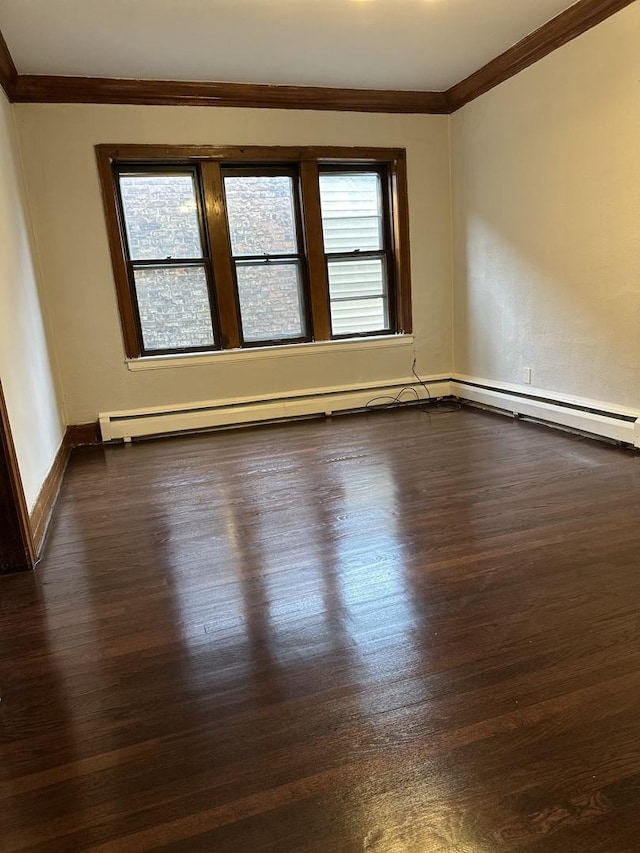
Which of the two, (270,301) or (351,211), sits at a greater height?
(351,211)

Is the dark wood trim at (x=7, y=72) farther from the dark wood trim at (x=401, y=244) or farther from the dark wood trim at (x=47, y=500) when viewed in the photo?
the dark wood trim at (x=401, y=244)

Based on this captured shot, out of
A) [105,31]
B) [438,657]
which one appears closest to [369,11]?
[105,31]

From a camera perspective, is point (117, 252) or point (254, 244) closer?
point (117, 252)

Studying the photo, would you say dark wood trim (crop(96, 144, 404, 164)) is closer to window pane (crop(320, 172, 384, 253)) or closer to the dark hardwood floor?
window pane (crop(320, 172, 384, 253))

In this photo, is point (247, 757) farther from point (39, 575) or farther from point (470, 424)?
point (470, 424)

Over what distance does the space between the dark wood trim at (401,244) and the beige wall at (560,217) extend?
0.47m

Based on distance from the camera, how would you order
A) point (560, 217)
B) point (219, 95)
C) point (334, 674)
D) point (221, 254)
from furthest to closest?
point (221, 254)
point (219, 95)
point (560, 217)
point (334, 674)

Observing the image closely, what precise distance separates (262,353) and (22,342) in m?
1.93

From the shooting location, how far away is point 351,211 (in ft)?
15.4

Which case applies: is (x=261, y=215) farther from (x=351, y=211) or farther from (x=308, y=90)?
(x=308, y=90)

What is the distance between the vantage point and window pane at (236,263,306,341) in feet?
14.9

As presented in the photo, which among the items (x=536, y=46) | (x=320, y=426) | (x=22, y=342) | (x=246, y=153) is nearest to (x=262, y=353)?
(x=320, y=426)

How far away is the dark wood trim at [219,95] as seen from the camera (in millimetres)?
3770

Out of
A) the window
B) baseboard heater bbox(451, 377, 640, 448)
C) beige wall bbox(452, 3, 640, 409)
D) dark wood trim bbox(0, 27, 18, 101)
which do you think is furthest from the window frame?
dark wood trim bbox(0, 27, 18, 101)
